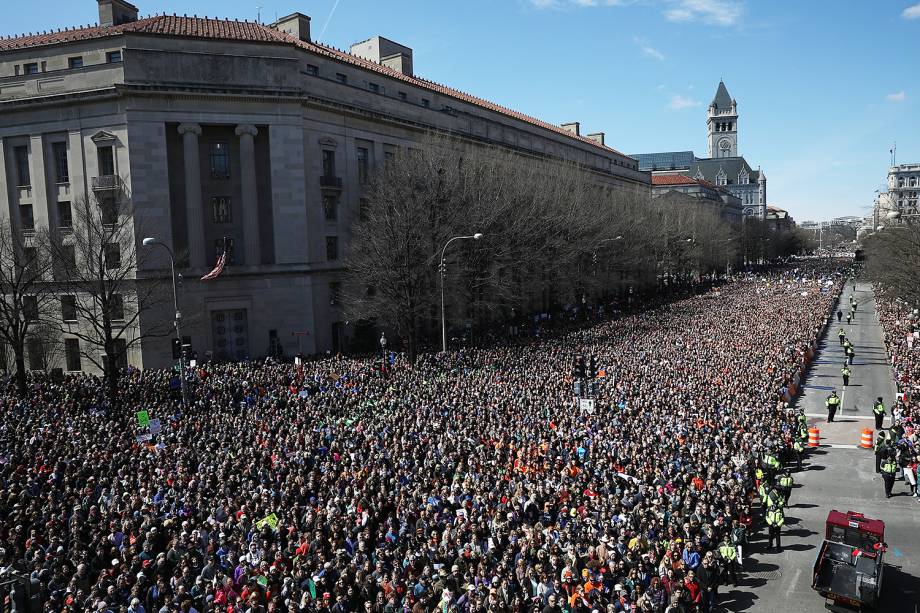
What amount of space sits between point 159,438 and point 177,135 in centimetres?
2800

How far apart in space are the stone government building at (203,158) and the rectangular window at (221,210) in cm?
7

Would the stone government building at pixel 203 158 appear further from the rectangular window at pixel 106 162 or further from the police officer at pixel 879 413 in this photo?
the police officer at pixel 879 413

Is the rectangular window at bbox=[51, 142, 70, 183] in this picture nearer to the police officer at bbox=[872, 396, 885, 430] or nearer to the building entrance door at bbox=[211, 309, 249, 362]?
the building entrance door at bbox=[211, 309, 249, 362]

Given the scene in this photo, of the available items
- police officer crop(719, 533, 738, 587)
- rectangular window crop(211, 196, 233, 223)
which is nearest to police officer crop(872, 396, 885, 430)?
police officer crop(719, 533, 738, 587)

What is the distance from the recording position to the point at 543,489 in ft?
51.2

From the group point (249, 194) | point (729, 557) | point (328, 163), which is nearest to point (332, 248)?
point (328, 163)

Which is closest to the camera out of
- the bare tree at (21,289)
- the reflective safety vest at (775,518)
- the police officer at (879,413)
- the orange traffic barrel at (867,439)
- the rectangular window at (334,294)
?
the reflective safety vest at (775,518)

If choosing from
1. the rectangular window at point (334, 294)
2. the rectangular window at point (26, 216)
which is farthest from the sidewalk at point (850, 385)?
the rectangular window at point (26, 216)

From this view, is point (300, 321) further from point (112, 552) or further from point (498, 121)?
point (498, 121)

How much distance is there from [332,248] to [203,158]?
1044 cm

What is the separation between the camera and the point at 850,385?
114 feet

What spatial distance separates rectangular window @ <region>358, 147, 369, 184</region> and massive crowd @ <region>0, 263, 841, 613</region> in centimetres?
2471

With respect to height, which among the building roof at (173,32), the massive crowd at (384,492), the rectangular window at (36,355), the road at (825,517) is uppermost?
the building roof at (173,32)

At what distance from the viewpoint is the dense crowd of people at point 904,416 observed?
62.6 feet
